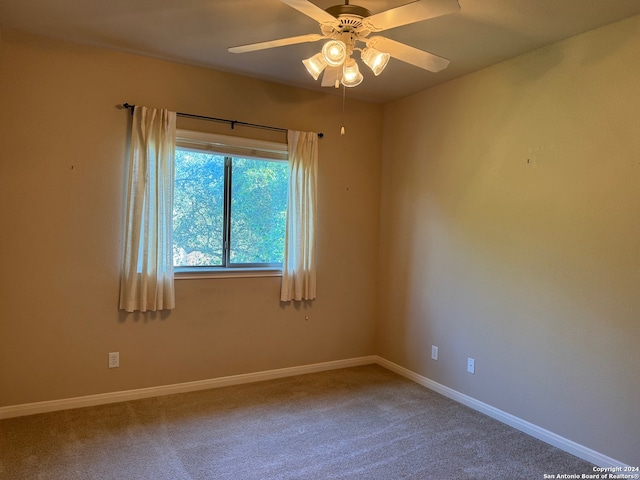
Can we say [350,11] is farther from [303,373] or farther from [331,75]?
[303,373]

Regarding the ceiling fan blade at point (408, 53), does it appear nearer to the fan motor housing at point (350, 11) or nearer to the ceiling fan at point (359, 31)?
the ceiling fan at point (359, 31)

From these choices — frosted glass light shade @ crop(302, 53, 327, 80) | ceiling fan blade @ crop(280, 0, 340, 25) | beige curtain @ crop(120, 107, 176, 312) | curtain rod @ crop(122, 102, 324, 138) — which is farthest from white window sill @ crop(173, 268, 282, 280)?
ceiling fan blade @ crop(280, 0, 340, 25)

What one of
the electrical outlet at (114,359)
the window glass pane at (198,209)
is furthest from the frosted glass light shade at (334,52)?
the electrical outlet at (114,359)

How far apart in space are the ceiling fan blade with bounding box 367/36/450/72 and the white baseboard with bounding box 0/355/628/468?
238 cm

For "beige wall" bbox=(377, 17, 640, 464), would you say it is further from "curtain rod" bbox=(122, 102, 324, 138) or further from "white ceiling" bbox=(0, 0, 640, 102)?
"curtain rod" bbox=(122, 102, 324, 138)

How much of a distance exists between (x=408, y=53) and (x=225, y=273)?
222 centimetres

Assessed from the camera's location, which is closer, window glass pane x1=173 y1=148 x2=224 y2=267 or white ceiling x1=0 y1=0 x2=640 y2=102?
white ceiling x1=0 y1=0 x2=640 y2=102

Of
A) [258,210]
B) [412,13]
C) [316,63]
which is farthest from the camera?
[258,210]

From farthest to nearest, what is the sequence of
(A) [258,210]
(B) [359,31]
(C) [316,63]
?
(A) [258,210], (C) [316,63], (B) [359,31]

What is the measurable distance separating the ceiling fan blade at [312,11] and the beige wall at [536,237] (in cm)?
168

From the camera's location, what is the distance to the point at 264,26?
8.71 ft

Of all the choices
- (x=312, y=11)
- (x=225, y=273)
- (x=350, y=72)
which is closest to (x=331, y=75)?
(x=350, y=72)

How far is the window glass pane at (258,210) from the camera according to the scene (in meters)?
3.63

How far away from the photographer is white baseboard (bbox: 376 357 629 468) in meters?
2.50
